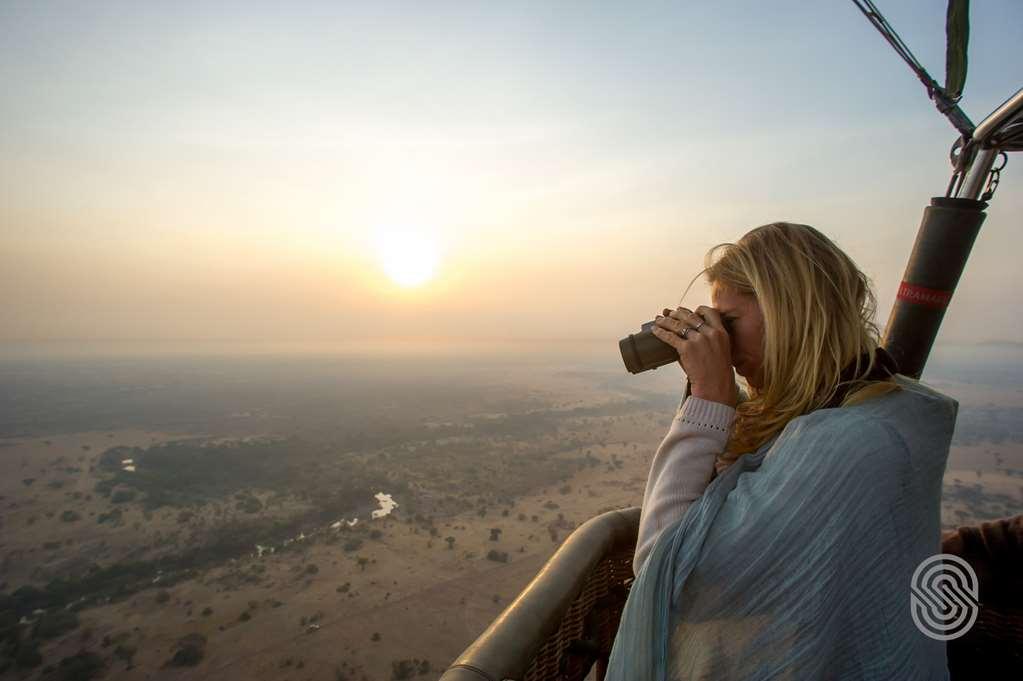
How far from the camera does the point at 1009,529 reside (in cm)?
150

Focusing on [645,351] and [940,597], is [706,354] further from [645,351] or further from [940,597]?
[940,597]

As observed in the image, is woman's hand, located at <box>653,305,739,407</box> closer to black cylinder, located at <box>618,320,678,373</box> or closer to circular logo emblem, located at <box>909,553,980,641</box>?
black cylinder, located at <box>618,320,678,373</box>

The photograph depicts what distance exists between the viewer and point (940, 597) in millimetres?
946

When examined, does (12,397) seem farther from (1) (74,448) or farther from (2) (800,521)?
(2) (800,521)

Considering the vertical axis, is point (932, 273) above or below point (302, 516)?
above

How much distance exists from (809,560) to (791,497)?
10 cm

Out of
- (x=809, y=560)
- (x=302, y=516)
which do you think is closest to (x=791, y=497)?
(x=809, y=560)

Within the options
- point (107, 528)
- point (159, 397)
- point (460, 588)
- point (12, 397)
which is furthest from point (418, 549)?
point (12, 397)

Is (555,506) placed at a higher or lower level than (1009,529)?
lower

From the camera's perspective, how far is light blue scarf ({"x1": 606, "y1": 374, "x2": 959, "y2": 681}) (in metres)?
0.69

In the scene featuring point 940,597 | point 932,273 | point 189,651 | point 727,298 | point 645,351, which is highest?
point 932,273

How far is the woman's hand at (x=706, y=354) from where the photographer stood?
964 millimetres

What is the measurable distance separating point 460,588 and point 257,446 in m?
36.0

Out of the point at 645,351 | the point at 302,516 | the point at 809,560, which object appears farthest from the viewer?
the point at 302,516
